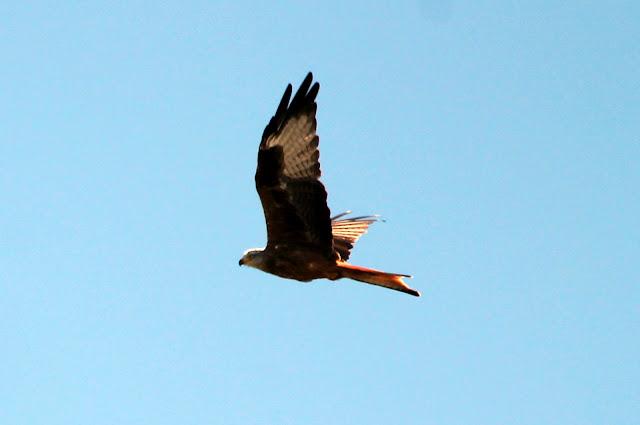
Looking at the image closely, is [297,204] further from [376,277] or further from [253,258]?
[376,277]

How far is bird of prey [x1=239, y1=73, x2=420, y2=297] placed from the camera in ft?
30.9

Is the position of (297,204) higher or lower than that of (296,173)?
lower

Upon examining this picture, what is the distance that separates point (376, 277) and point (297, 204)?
908 mm

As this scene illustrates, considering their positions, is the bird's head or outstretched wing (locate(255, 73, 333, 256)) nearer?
outstretched wing (locate(255, 73, 333, 256))

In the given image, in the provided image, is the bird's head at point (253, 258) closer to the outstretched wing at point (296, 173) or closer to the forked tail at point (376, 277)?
the outstretched wing at point (296, 173)

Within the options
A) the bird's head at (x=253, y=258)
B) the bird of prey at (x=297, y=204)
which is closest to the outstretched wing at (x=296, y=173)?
the bird of prey at (x=297, y=204)

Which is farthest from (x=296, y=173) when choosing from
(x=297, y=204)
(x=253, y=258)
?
(x=253, y=258)

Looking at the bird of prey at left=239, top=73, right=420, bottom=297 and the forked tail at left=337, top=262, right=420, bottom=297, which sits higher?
the bird of prey at left=239, top=73, right=420, bottom=297

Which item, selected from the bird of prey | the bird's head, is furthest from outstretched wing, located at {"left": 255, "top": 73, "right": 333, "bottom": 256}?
the bird's head

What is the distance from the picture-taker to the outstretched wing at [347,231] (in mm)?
10938

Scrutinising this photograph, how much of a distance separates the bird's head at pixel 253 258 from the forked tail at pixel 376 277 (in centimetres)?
70

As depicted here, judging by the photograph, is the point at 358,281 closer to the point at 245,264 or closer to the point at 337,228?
the point at 245,264

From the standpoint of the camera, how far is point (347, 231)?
450 inches

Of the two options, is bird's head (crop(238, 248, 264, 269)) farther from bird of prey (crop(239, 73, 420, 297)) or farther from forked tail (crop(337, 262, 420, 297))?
forked tail (crop(337, 262, 420, 297))
